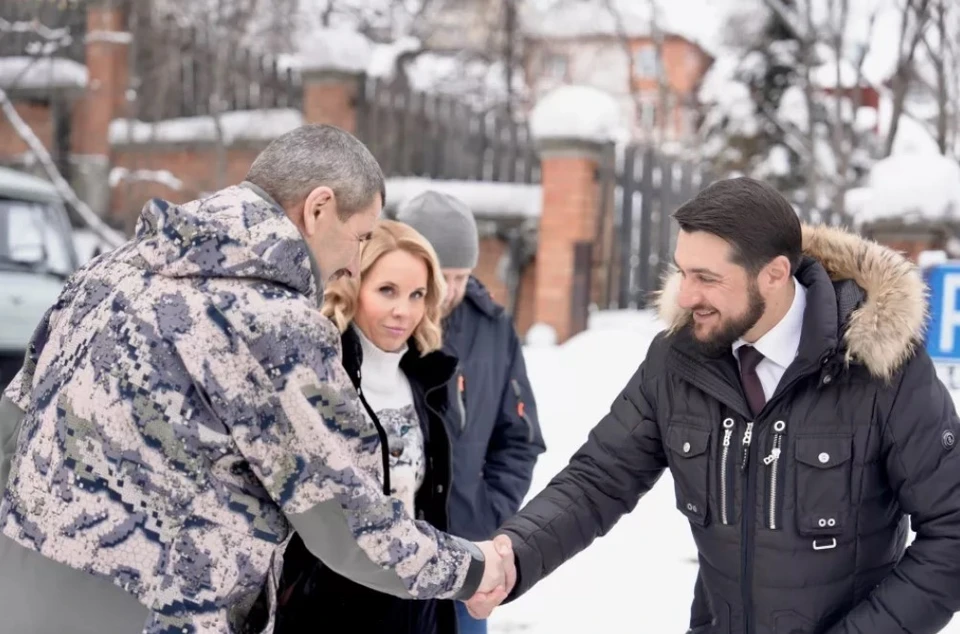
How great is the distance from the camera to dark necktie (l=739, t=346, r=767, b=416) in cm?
243

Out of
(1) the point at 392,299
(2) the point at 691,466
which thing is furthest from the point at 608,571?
(2) the point at 691,466

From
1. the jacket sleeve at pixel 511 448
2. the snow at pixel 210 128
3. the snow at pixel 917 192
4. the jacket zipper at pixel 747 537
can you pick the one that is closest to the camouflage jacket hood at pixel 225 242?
the jacket zipper at pixel 747 537

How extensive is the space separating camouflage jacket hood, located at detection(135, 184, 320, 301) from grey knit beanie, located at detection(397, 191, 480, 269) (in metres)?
1.69

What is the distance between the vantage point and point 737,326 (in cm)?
246

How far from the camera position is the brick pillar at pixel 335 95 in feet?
38.7

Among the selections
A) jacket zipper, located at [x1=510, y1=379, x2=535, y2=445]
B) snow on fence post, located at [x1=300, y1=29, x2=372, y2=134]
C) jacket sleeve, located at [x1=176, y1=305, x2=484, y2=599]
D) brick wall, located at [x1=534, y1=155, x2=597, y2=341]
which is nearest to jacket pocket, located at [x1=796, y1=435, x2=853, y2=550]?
jacket sleeve, located at [x1=176, y1=305, x2=484, y2=599]

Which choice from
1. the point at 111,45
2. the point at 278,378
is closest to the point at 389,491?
the point at 278,378

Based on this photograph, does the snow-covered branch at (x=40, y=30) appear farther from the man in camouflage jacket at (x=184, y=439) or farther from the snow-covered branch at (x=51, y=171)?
the man in camouflage jacket at (x=184, y=439)

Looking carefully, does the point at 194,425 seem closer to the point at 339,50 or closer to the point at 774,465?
the point at 774,465

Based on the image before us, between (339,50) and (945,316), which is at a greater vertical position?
(339,50)

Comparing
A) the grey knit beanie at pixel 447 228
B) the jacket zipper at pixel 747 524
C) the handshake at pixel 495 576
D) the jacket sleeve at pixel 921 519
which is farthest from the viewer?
the grey knit beanie at pixel 447 228

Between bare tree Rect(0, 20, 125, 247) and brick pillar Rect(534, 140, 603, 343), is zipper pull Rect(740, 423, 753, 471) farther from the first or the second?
bare tree Rect(0, 20, 125, 247)

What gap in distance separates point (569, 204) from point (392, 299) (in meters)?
7.52

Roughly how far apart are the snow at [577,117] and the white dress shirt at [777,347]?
8097 mm
